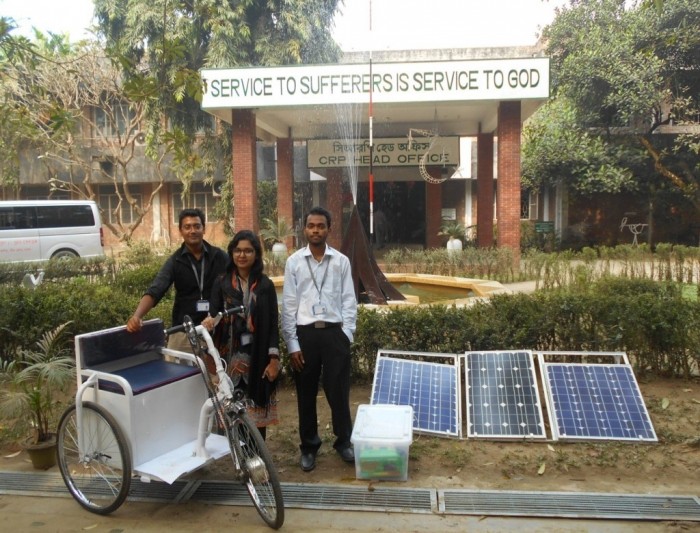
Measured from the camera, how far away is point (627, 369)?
4.80 m

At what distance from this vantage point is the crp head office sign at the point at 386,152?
18.5 m

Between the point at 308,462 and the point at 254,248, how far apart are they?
149 cm

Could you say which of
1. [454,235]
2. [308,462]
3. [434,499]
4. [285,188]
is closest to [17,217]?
[285,188]

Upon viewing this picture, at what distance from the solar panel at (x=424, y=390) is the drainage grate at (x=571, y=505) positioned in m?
0.84

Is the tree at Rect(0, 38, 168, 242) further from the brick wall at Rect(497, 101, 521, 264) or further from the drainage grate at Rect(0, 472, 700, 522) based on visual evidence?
the drainage grate at Rect(0, 472, 700, 522)

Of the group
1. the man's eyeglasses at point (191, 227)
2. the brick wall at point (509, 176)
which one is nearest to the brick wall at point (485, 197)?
the brick wall at point (509, 176)

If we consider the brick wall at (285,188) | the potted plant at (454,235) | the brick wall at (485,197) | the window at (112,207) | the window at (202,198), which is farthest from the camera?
the window at (112,207)

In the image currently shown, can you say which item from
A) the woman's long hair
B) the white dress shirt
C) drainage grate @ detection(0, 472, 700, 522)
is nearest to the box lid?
drainage grate @ detection(0, 472, 700, 522)

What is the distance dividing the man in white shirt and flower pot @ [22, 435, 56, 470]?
1.81 m

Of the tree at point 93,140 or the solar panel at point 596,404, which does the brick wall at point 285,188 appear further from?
the solar panel at point 596,404

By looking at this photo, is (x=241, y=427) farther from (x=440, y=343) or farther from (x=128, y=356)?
(x=440, y=343)

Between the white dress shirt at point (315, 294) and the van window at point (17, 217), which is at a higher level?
the van window at point (17, 217)

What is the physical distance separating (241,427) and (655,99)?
19790 mm

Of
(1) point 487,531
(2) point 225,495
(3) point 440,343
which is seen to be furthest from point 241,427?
(3) point 440,343
